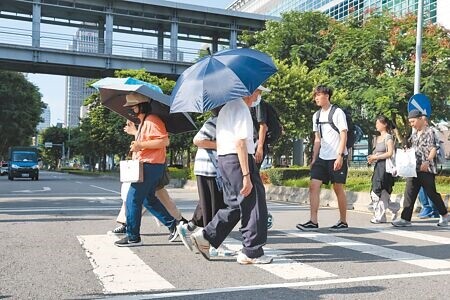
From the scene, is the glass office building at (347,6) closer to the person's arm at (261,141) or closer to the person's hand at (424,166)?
the person's hand at (424,166)

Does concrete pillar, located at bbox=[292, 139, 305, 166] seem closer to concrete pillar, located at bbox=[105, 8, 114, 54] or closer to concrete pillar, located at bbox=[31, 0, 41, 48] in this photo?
concrete pillar, located at bbox=[105, 8, 114, 54]

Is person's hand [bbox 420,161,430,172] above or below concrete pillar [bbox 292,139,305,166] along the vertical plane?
below

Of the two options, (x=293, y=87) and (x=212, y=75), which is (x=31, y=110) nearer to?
(x=293, y=87)

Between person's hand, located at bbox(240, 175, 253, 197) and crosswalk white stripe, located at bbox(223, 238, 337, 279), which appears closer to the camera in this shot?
crosswalk white stripe, located at bbox(223, 238, 337, 279)

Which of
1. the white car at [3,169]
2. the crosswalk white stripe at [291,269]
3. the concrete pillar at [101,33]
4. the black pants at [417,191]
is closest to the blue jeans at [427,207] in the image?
the black pants at [417,191]

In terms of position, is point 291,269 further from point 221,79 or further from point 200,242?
point 221,79

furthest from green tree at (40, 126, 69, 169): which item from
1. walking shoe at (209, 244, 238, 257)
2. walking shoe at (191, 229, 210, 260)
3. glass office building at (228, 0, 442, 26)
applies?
walking shoe at (191, 229, 210, 260)

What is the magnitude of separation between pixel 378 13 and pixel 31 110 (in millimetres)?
35772

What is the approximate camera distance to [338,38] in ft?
79.2

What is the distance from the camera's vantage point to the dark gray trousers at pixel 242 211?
5281mm

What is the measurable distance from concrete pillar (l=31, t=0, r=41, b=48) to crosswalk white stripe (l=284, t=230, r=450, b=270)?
120 feet

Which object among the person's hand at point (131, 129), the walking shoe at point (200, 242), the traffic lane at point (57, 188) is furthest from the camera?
the traffic lane at point (57, 188)

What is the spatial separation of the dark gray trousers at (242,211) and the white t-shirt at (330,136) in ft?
8.40

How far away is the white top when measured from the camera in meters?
5.26
